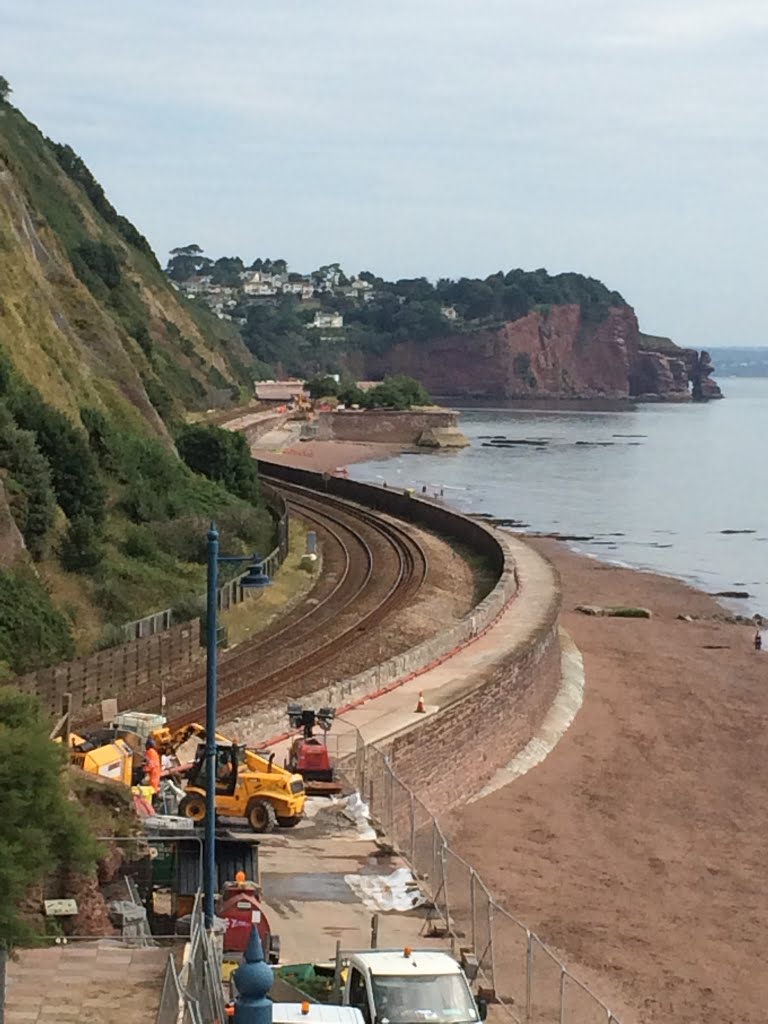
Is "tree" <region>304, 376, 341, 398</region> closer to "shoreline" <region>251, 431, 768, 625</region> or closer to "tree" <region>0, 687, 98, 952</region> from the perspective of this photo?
"shoreline" <region>251, 431, 768, 625</region>

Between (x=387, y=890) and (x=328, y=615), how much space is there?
75.8 feet

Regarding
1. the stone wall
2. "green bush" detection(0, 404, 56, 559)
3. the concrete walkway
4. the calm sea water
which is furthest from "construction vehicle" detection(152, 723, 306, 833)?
the calm sea water

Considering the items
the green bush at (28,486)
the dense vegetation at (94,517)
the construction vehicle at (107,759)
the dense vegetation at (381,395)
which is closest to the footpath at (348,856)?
the construction vehicle at (107,759)

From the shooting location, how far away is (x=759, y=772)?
3098cm

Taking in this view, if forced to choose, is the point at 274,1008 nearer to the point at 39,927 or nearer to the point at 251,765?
the point at 39,927

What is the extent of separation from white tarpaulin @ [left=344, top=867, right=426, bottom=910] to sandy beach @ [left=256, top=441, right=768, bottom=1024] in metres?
2.77

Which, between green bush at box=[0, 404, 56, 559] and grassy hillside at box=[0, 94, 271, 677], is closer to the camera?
grassy hillside at box=[0, 94, 271, 677]

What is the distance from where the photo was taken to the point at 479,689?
93.6 feet

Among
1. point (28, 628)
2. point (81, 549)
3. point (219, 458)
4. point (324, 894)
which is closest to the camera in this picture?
point (324, 894)

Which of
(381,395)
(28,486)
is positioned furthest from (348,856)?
(381,395)

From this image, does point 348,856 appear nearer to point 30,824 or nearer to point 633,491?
point 30,824

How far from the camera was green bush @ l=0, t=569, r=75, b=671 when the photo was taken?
29.4m

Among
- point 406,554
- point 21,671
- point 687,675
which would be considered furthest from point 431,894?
point 406,554

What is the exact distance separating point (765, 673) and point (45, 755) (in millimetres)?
32873
